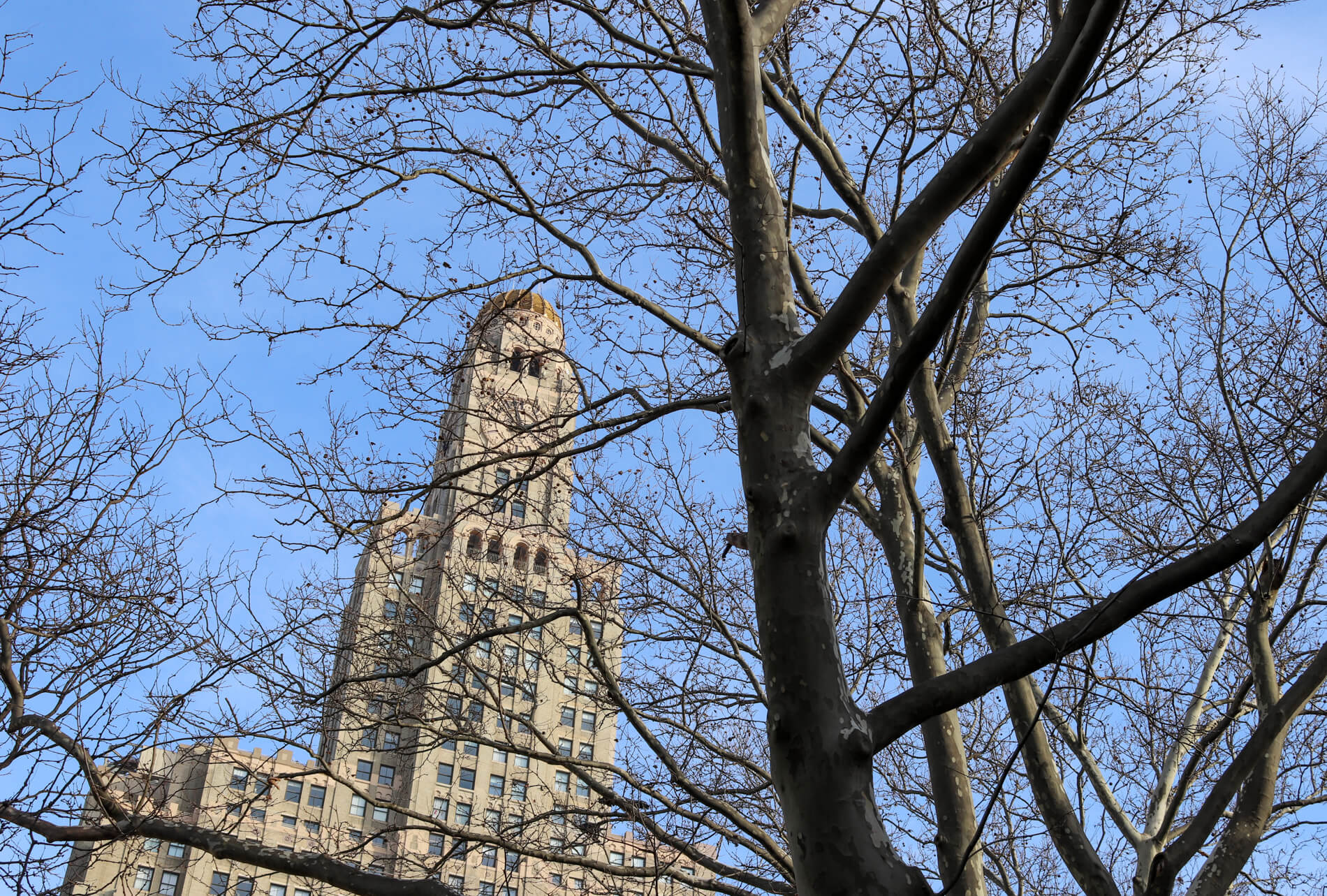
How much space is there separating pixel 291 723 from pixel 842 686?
342 centimetres

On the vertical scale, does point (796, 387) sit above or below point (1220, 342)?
below

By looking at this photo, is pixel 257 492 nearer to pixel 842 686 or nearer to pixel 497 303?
pixel 497 303

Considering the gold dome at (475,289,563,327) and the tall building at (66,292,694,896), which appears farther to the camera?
the gold dome at (475,289,563,327)

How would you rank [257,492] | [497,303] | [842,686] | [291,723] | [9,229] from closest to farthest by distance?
[842,686] → [9,229] → [291,723] → [257,492] → [497,303]

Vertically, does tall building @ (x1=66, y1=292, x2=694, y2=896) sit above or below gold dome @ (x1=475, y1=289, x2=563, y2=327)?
below

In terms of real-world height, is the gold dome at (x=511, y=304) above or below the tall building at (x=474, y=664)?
above

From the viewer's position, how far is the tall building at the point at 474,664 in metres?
5.25

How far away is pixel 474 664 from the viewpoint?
6.71 meters

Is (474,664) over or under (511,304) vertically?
under

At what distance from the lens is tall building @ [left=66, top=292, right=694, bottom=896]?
5.25m

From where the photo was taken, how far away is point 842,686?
3113 mm

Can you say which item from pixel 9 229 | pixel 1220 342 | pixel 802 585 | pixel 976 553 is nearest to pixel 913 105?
pixel 1220 342

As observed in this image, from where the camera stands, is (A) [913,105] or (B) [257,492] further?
(A) [913,105]

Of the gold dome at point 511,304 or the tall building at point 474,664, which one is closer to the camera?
the tall building at point 474,664
